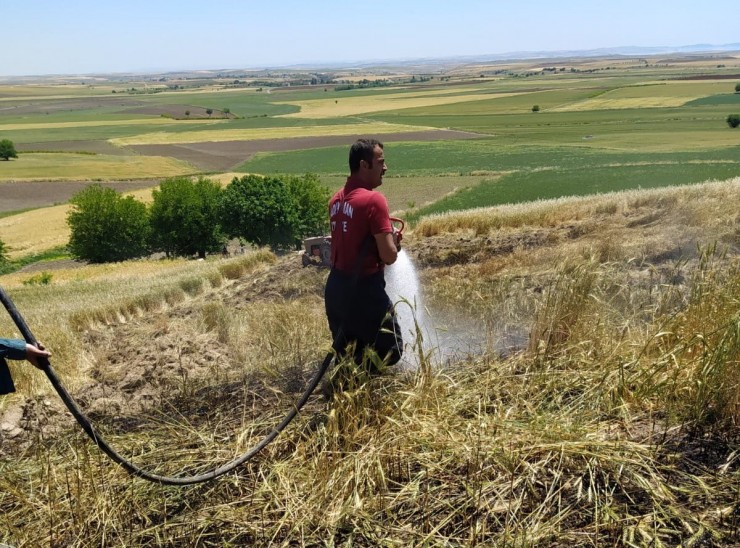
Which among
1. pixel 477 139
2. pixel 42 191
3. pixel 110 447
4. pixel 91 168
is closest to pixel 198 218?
pixel 42 191

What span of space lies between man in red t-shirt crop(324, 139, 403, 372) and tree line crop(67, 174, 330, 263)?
34335 mm

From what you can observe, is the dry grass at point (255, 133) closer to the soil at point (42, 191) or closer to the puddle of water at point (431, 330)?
the soil at point (42, 191)

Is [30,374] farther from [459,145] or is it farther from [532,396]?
[459,145]

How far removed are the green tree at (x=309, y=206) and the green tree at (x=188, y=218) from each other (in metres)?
5.25

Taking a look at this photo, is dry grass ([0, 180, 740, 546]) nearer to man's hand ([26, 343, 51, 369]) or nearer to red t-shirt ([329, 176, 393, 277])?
man's hand ([26, 343, 51, 369])

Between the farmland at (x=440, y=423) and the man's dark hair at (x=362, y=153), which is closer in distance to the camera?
the farmland at (x=440, y=423)

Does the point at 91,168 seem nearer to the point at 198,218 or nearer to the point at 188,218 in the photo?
the point at 188,218

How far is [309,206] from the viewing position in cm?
4025

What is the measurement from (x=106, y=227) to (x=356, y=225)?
43.2 meters

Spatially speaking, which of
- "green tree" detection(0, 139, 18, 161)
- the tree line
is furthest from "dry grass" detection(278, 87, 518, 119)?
the tree line

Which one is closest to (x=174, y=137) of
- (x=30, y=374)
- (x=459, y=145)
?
(x=459, y=145)

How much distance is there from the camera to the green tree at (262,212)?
1489 inches

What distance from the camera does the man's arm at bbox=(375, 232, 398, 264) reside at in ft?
12.2

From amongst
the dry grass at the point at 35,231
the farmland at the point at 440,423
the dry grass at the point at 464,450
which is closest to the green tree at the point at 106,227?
the dry grass at the point at 35,231
